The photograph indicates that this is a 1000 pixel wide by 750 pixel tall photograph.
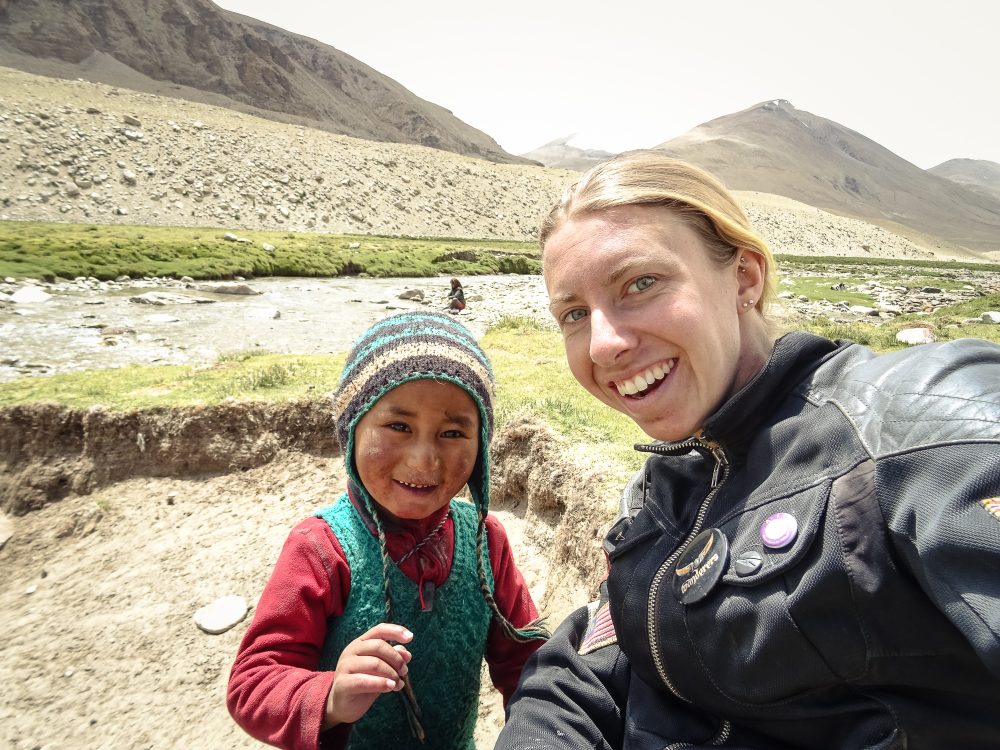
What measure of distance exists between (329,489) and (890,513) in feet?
18.7

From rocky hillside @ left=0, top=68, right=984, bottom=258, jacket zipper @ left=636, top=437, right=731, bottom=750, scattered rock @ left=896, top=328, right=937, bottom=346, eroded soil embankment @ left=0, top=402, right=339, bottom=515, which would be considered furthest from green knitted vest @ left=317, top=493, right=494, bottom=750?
rocky hillside @ left=0, top=68, right=984, bottom=258

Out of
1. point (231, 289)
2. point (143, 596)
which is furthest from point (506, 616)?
point (231, 289)

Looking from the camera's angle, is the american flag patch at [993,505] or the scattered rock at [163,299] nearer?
the american flag patch at [993,505]

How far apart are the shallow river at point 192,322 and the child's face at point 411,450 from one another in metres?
9.16

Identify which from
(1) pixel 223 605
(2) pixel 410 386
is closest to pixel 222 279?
(1) pixel 223 605

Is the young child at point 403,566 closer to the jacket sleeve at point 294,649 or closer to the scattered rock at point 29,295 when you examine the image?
the jacket sleeve at point 294,649

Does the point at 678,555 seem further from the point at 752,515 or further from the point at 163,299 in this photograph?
the point at 163,299

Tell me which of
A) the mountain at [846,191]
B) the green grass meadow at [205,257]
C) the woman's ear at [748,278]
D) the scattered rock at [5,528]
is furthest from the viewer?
the mountain at [846,191]

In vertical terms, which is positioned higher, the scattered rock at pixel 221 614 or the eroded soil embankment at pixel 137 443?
the eroded soil embankment at pixel 137 443

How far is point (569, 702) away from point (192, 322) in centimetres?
1613

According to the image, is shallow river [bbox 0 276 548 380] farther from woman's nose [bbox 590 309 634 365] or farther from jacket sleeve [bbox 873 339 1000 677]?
jacket sleeve [bbox 873 339 1000 677]

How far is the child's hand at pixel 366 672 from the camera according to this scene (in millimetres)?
1777

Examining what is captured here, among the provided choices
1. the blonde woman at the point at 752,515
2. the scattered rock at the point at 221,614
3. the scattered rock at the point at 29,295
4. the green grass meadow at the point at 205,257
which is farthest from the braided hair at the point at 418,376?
the green grass meadow at the point at 205,257

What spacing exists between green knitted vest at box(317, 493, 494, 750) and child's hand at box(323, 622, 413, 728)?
36cm
